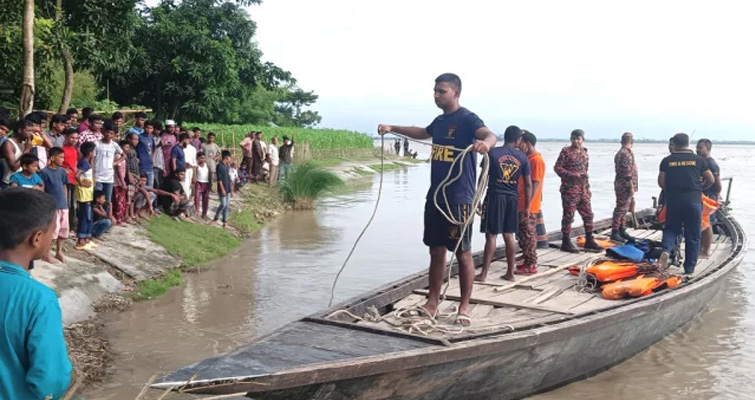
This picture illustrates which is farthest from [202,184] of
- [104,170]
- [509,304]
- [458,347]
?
[458,347]

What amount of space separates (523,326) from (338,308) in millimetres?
1298

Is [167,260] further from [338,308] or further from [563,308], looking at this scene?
[563,308]

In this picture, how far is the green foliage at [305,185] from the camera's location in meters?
15.4

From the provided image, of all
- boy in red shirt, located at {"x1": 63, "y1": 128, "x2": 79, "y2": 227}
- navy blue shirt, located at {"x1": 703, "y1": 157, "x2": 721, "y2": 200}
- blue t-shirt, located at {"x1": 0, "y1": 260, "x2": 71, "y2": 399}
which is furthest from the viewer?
navy blue shirt, located at {"x1": 703, "y1": 157, "x2": 721, "y2": 200}

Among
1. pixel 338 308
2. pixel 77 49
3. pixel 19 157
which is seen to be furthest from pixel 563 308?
pixel 77 49

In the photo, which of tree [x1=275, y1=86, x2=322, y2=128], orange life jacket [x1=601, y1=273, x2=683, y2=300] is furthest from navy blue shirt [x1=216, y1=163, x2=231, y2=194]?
tree [x1=275, y1=86, x2=322, y2=128]

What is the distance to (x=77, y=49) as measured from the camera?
1202cm

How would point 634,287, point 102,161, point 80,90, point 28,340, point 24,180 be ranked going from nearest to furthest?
point 28,340, point 634,287, point 24,180, point 102,161, point 80,90

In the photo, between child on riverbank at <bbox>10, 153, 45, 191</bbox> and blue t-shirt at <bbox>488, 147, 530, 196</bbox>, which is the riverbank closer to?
child on riverbank at <bbox>10, 153, 45, 191</bbox>

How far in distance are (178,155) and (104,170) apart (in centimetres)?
204

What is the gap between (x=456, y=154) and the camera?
175 inches

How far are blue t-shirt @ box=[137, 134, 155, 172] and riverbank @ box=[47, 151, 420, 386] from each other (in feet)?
2.69

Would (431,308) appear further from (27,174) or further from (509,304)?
(27,174)

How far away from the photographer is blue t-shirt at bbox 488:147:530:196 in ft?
20.0
